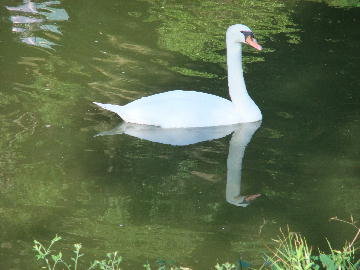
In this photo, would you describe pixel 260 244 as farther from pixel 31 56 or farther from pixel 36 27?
pixel 36 27

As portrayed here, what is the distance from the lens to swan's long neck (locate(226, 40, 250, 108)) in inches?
368

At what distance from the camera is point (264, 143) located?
8.63 metres

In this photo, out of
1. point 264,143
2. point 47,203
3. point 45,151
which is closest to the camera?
point 47,203

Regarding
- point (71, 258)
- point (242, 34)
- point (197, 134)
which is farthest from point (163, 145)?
point (71, 258)

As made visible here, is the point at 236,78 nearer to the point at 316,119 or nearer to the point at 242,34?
the point at 242,34

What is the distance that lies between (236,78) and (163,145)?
1390mm

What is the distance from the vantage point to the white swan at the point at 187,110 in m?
8.91

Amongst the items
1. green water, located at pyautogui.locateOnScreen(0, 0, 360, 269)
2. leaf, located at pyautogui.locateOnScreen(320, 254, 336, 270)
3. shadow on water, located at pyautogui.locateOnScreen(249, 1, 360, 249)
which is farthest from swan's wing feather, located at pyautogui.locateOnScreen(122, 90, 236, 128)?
leaf, located at pyautogui.locateOnScreen(320, 254, 336, 270)

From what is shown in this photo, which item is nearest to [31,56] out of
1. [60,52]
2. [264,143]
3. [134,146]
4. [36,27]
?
[60,52]

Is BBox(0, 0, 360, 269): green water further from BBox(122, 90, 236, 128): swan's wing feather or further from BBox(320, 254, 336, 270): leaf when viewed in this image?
BBox(320, 254, 336, 270): leaf

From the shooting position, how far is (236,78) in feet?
31.0

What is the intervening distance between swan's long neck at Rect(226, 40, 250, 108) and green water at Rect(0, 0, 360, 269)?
1.14ft

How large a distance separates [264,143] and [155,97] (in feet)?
3.90

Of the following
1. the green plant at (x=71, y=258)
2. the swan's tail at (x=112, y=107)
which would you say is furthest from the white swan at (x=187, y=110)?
the green plant at (x=71, y=258)
